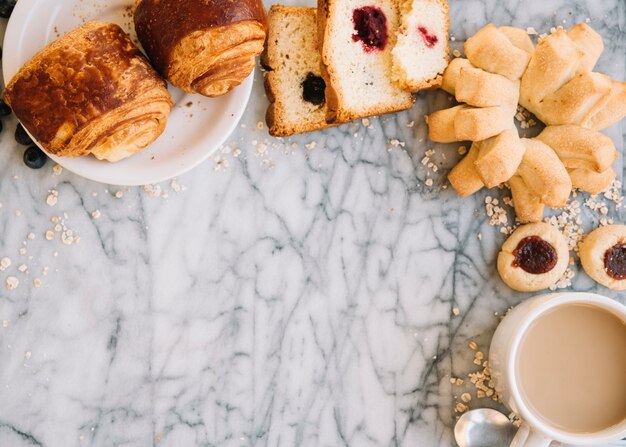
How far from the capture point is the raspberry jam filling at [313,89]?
1.59 meters

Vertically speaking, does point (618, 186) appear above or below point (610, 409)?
above

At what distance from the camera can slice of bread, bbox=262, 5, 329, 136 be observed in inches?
62.1

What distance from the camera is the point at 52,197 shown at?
1562 millimetres

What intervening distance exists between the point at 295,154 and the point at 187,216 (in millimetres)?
271

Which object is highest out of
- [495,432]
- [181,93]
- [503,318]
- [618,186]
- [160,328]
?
[181,93]

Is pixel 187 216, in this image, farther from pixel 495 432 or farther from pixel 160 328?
pixel 495 432

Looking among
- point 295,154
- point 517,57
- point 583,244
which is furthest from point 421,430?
point 517,57

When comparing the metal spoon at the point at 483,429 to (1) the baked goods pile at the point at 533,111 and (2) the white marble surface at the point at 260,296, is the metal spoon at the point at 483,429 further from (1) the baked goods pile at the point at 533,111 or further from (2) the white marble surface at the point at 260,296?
(1) the baked goods pile at the point at 533,111

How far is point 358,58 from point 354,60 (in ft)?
0.04

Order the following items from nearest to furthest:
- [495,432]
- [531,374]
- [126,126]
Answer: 1. [126,126]
2. [531,374]
3. [495,432]

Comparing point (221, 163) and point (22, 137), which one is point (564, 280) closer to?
point (221, 163)

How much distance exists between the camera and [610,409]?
1531 mm

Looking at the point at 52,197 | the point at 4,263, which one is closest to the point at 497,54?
the point at 52,197

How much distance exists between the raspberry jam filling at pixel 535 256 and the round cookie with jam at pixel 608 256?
10cm
